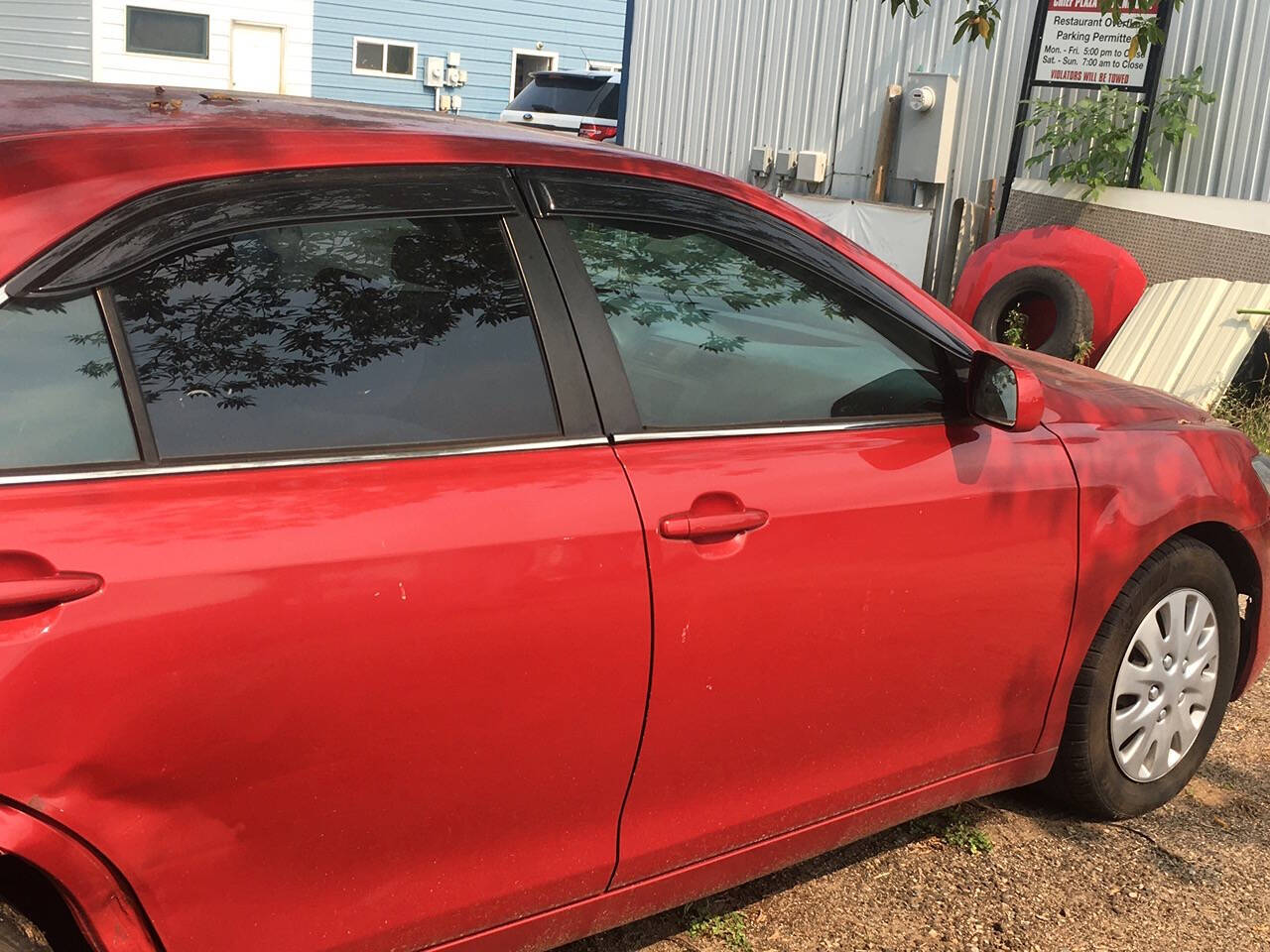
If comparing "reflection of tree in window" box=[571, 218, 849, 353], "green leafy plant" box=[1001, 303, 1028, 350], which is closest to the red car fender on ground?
"green leafy plant" box=[1001, 303, 1028, 350]

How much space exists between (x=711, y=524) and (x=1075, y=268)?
7446mm

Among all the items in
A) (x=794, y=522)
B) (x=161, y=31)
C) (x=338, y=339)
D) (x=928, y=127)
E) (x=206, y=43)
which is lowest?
(x=794, y=522)

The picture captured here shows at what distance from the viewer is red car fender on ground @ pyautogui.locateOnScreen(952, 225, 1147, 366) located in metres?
9.20

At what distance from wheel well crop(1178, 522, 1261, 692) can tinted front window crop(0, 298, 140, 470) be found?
108 inches

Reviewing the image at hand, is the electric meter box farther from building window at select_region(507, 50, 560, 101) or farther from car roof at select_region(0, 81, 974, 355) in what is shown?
building window at select_region(507, 50, 560, 101)

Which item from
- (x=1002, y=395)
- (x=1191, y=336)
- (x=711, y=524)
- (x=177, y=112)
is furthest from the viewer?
(x=1191, y=336)

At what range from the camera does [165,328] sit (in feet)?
7.13

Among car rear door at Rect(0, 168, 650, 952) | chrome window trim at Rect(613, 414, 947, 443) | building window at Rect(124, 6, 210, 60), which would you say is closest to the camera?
car rear door at Rect(0, 168, 650, 952)

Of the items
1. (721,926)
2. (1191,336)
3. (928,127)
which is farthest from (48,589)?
(928,127)

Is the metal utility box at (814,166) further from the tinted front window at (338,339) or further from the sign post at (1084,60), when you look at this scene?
the tinted front window at (338,339)

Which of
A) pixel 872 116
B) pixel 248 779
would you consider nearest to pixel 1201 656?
pixel 248 779

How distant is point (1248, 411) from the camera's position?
7.97 metres

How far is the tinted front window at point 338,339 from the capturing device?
7.12ft

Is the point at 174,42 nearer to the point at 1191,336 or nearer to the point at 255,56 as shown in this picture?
the point at 255,56
